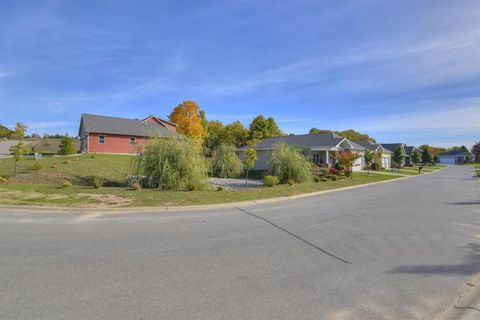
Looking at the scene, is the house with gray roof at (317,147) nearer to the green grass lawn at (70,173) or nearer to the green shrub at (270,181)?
the green shrub at (270,181)

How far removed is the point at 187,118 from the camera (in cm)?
5703

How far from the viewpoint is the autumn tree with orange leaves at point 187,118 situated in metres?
54.8

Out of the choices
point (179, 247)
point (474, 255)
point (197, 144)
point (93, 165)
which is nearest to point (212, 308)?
point (179, 247)

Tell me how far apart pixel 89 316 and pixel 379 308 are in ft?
11.1

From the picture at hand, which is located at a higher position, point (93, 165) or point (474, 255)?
point (93, 165)

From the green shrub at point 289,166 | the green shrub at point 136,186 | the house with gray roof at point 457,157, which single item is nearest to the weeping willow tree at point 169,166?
the green shrub at point 136,186

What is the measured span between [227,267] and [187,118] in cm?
5409

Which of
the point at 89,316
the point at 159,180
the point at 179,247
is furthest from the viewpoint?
the point at 159,180

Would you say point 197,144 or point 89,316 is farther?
point 197,144

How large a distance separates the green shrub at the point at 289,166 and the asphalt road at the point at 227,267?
1280 centimetres

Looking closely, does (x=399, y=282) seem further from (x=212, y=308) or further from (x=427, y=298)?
(x=212, y=308)

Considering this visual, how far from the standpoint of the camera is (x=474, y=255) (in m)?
5.89

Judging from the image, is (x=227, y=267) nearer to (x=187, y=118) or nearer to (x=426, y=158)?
(x=187, y=118)

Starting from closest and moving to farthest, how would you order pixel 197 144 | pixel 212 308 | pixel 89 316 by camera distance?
pixel 89 316 → pixel 212 308 → pixel 197 144
